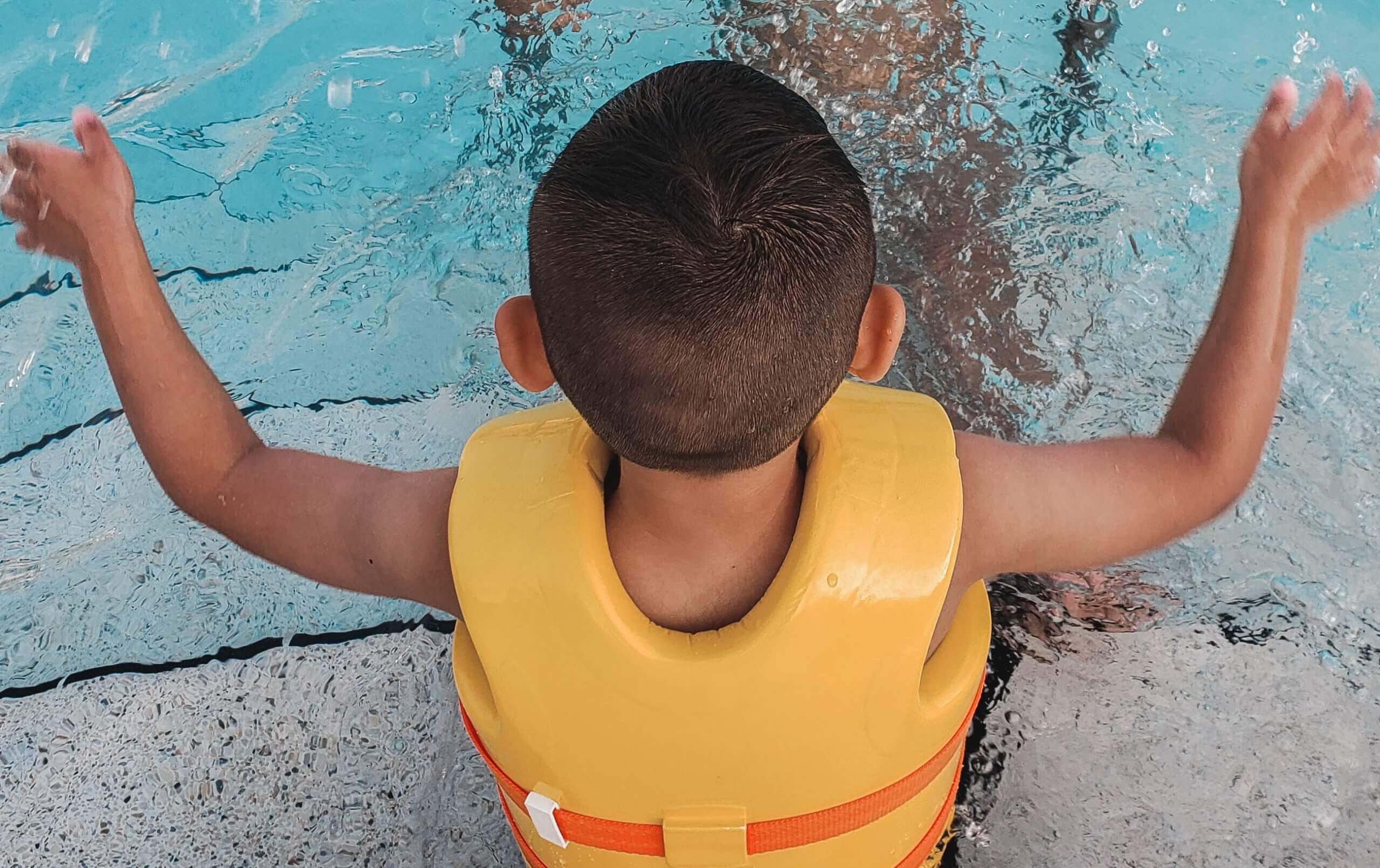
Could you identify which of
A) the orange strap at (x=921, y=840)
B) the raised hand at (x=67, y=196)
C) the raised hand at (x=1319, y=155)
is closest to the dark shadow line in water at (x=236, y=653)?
the orange strap at (x=921, y=840)

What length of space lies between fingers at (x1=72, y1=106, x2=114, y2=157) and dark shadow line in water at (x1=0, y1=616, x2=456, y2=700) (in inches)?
33.9

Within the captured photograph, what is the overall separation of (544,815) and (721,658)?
0.28 metres

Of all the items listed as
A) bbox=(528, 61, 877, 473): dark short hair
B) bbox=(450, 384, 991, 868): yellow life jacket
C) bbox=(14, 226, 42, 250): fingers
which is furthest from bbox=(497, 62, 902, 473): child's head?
bbox=(14, 226, 42, 250): fingers

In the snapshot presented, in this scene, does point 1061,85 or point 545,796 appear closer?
point 545,796

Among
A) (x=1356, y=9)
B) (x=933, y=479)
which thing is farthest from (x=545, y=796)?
(x=1356, y=9)

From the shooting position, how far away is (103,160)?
1.18m

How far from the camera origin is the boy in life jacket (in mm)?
839

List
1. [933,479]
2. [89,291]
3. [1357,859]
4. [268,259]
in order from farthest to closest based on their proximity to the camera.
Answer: [268,259], [1357,859], [89,291], [933,479]

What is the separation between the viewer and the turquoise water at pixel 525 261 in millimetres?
1864

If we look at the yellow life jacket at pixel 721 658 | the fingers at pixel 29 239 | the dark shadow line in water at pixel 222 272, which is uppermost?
the fingers at pixel 29 239

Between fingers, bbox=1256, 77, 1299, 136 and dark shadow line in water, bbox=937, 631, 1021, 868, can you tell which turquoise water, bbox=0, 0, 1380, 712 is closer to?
dark shadow line in water, bbox=937, 631, 1021, 868

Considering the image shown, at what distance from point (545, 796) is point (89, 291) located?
702mm

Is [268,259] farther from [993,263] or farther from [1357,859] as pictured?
[1357,859]

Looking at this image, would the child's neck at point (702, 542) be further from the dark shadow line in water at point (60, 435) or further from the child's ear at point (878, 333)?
the dark shadow line in water at point (60, 435)
